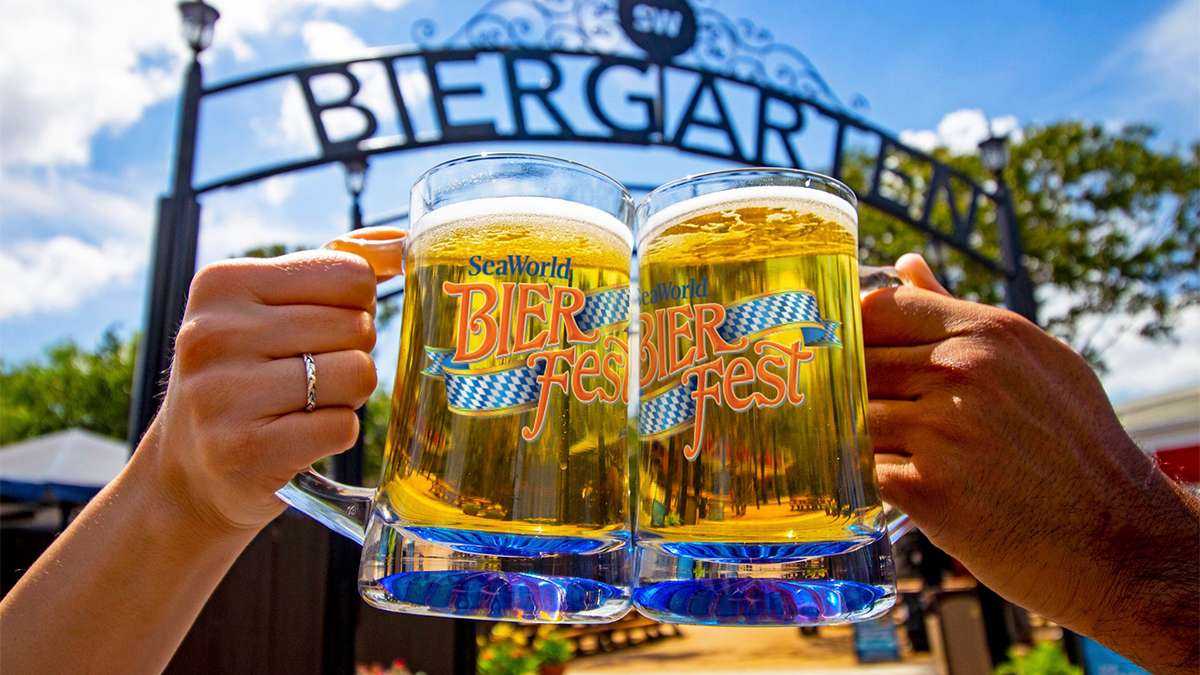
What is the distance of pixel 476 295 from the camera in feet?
2.52

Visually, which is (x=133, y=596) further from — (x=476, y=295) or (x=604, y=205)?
(x=604, y=205)

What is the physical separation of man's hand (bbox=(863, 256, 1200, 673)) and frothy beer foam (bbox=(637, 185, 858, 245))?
16 centimetres

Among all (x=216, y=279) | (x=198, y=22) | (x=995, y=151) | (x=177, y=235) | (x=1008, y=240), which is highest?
(x=995, y=151)

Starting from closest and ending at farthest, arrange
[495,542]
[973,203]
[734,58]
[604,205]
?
[495,542]
[604,205]
[734,58]
[973,203]

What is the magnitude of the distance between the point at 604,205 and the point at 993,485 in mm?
519

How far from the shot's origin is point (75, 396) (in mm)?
23578

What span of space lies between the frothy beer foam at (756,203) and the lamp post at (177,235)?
2944mm

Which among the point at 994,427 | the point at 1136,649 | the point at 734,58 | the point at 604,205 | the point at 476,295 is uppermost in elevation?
the point at 734,58

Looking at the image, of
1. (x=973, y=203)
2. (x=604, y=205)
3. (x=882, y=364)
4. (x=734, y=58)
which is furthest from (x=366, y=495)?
(x=973, y=203)

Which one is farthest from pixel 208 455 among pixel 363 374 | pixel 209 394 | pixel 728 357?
pixel 728 357

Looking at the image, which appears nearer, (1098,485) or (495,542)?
(495,542)

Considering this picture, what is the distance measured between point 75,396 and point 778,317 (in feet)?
91.2

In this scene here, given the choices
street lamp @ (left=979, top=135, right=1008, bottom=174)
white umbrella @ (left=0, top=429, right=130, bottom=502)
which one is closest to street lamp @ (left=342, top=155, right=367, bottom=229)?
street lamp @ (left=979, top=135, right=1008, bottom=174)

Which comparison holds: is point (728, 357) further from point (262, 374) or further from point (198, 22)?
point (198, 22)
